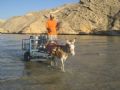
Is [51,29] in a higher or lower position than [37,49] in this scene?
higher

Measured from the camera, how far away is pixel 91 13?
10938 centimetres

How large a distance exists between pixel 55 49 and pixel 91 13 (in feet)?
297

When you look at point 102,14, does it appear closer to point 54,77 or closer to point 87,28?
point 87,28


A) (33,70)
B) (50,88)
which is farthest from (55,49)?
(50,88)

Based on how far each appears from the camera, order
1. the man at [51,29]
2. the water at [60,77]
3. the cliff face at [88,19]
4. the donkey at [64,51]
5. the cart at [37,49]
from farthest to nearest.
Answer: the cliff face at [88,19]
the cart at [37,49]
the man at [51,29]
the donkey at [64,51]
the water at [60,77]

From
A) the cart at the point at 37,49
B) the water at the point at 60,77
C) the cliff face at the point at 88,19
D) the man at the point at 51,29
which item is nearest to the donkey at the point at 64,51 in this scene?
the water at the point at 60,77

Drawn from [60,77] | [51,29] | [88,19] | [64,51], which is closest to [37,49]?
[51,29]

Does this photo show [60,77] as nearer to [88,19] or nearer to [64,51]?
[64,51]

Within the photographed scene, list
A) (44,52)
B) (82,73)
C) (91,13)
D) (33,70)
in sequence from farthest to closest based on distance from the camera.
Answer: (91,13)
(44,52)
(33,70)
(82,73)

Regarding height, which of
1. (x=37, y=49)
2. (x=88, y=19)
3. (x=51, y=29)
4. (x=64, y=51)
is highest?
(x=88, y=19)

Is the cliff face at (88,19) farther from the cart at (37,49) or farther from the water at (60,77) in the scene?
the water at (60,77)

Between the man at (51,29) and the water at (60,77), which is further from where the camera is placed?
the man at (51,29)

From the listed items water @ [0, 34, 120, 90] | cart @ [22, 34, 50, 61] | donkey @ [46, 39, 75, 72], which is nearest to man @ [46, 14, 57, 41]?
cart @ [22, 34, 50, 61]

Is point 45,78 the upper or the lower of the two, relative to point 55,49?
lower
